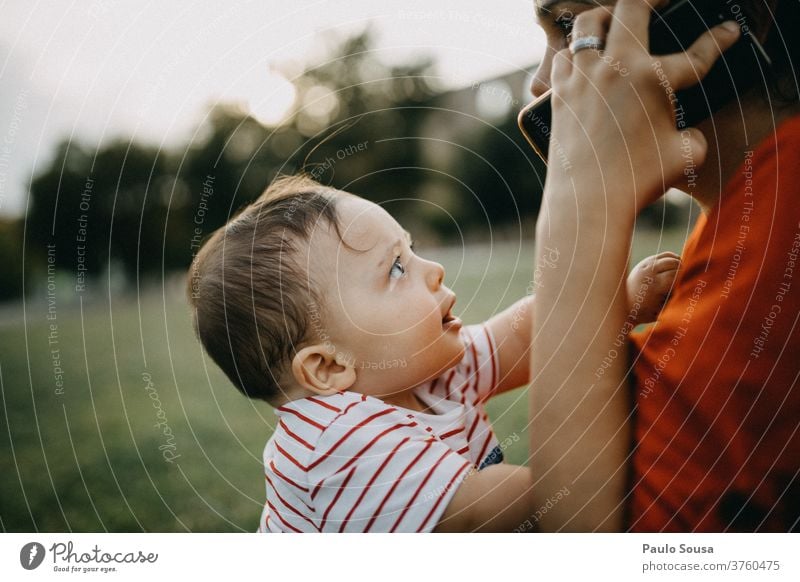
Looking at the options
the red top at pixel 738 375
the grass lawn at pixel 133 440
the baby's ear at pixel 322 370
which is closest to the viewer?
the red top at pixel 738 375

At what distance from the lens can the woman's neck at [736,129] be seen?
1.48 feet

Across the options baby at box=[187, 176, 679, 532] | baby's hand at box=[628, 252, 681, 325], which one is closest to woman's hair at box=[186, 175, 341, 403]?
baby at box=[187, 176, 679, 532]

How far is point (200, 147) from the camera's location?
1070 mm

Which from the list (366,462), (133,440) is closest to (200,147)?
(133,440)

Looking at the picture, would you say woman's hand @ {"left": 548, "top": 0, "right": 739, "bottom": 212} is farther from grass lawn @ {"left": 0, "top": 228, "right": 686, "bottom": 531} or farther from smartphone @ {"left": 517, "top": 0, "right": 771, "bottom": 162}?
grass lawn @ {"left": 0, "top": 228, "right": 686, "bottom": 531}

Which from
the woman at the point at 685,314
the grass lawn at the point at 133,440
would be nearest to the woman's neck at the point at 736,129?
the woman at the point at 685,314

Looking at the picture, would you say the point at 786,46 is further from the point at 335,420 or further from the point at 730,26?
the point at 335,420

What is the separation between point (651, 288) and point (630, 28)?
21cm

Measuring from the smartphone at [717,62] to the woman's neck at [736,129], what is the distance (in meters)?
0.01

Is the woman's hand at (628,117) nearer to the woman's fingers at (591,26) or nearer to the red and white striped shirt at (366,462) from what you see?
the woman's fingers at (591,26)

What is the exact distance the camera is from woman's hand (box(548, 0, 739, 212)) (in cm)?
41

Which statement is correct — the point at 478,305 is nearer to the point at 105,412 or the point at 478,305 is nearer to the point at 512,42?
the point at 105,412

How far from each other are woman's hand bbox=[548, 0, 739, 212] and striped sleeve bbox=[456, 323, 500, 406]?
0.20 meters

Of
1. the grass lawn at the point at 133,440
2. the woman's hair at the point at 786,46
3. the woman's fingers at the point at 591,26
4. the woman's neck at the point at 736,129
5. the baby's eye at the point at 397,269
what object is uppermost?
the woman's fingers at the point at 591,26
